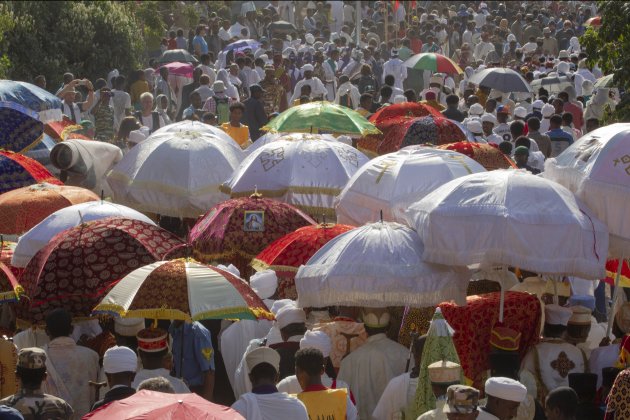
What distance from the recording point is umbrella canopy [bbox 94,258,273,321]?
8906 millimetres

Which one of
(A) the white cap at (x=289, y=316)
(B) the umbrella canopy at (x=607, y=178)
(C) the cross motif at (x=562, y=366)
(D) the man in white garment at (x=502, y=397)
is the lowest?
(C) the cross motif at (x=562, y=366)

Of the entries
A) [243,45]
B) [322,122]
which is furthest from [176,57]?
[322,122]

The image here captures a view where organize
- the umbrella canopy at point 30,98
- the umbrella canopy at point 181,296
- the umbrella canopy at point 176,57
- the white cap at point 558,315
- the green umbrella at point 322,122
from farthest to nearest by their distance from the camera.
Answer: the umbrella canopy at point 176,57 → the umbrella canopy at point 30,98 → the green umbrella at point 322,122 → the white cap at point 558,315 → the umbrella canopy at point 181,296

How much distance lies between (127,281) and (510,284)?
276cm

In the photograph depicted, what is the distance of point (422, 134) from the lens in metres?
15.0

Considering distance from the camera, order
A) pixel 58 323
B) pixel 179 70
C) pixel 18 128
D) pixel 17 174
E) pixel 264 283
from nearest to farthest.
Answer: pixel 58 323, pixel 264 283, pixel 17 174, pixel 18 128, pixel 179 70

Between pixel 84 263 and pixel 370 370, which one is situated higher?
pixel 84 263

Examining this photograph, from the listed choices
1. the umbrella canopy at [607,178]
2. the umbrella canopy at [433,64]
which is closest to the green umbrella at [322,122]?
the umbrella canopy at [607,178]

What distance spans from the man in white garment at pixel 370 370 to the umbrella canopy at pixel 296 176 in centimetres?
402

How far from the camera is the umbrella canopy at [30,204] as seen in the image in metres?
12.1

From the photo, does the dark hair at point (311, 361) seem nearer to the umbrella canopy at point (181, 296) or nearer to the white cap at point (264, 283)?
the umbrella canopy at point (181, 296)

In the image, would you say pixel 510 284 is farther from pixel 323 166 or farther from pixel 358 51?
pixel 358 51

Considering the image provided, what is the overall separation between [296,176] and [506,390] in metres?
5.96

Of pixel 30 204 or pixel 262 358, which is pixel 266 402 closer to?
pixel 262 358
